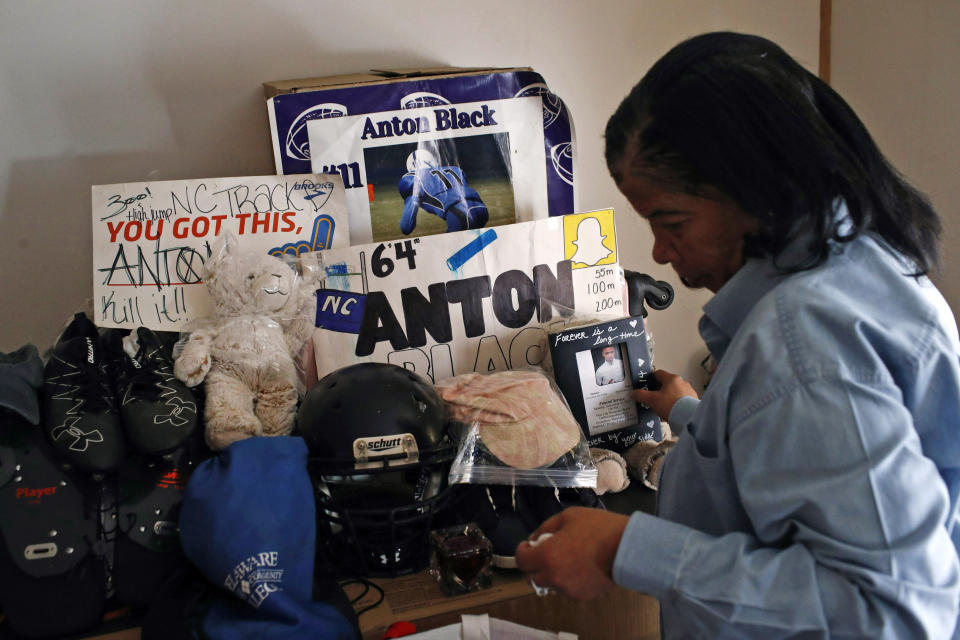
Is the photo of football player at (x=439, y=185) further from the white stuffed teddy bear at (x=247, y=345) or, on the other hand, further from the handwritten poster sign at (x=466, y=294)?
the white stuffed teddy bear at (x=247, y=345)

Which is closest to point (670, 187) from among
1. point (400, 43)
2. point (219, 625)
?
point (219, 625)

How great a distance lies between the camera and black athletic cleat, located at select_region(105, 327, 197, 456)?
0.87m

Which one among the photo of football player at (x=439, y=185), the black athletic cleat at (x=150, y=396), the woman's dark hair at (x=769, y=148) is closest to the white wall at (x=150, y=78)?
the photo of football player at (x=439, y=185)

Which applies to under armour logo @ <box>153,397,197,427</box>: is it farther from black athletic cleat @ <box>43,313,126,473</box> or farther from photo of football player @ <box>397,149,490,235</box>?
photo of football player @ <box>397,149,490,235</box>

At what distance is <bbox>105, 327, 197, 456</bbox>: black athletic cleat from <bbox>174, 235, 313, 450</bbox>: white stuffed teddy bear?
0.03 meters

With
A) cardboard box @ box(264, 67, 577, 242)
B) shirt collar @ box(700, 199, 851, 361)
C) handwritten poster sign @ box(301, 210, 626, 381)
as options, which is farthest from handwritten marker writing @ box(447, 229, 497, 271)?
shirt collar @ box(700, 199, 851, 361)

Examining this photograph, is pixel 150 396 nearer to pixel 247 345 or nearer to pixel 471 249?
pixel 247 345

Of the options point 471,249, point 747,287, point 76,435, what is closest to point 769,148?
point 747,287

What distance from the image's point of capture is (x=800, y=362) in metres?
0.53

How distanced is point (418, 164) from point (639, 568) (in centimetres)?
84

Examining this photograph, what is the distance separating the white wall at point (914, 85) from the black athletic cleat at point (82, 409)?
144 cm

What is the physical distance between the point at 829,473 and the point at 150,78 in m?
1.19

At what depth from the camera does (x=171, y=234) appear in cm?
111

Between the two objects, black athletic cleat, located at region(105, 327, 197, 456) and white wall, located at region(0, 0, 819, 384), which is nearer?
black athletic cleat, located at region(105, 327, 197, 456)
